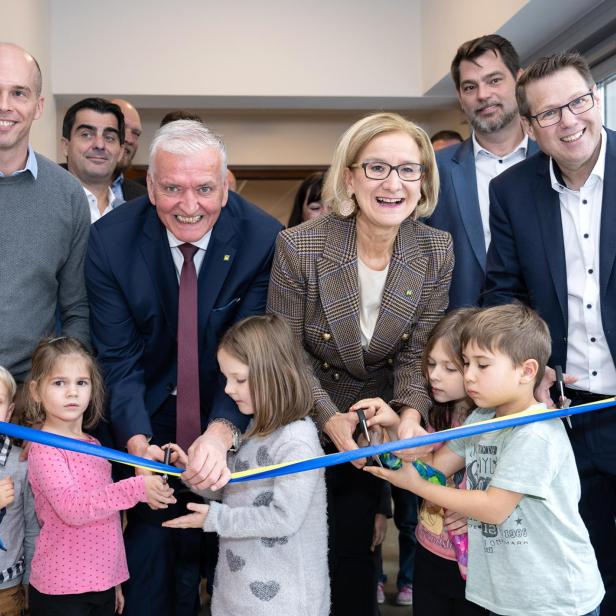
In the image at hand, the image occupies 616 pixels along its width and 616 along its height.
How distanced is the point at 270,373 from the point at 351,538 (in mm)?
779

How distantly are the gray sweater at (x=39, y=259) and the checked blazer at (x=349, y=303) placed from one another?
810 millimetres

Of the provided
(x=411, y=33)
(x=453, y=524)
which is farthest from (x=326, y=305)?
(x=411, y=33)

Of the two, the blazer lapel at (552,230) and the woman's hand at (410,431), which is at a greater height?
the blazer lapel at (552,230)

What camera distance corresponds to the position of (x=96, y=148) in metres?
4.67

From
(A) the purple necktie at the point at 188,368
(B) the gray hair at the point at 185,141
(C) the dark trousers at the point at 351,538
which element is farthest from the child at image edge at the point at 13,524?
(C) the dark trousers at the point at 351,538

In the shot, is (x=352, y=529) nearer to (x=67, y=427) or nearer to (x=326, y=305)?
(x=326, y=305)

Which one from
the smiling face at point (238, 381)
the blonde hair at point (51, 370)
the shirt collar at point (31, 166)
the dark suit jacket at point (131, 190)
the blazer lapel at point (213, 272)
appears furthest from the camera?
the dark suit jacket at point (131, 190)

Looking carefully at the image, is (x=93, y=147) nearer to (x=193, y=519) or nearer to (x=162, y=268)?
(x=162, y=268)

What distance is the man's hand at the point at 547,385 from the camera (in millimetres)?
2621

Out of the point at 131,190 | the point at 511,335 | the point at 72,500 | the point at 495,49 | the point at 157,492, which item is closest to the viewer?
the point at 511,335

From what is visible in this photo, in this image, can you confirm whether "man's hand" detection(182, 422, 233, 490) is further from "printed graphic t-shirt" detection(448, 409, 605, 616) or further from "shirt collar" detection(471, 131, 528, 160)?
"shirt collar" detection(471, 131, 528, 160)

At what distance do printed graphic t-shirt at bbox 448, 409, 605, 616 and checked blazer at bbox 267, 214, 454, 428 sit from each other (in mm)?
539

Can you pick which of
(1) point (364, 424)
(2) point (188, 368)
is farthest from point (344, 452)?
(2) point (188, 368)

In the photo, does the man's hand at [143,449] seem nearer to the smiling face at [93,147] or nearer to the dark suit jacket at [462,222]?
the dark suit jacket at [462,222]
